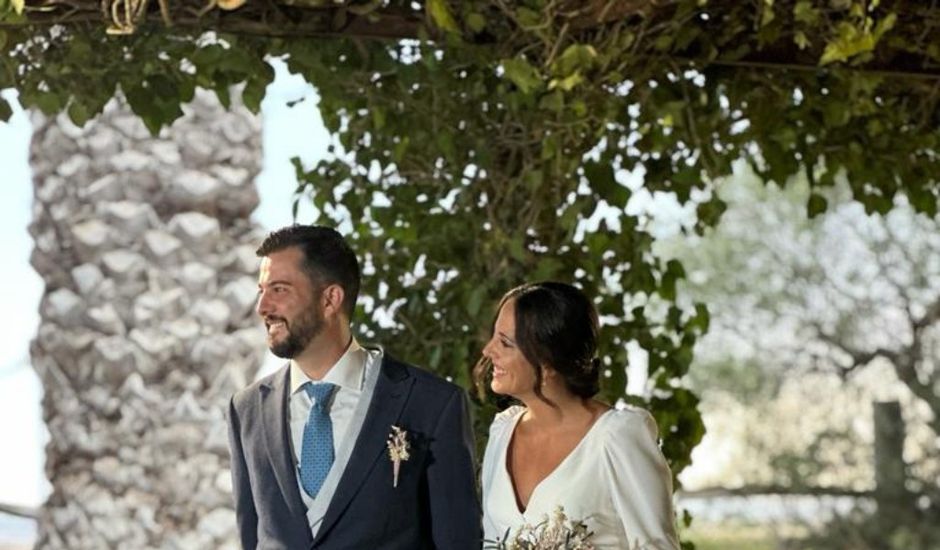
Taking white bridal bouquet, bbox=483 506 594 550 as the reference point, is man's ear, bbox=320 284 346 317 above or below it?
above

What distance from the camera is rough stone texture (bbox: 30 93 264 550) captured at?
5215 mm

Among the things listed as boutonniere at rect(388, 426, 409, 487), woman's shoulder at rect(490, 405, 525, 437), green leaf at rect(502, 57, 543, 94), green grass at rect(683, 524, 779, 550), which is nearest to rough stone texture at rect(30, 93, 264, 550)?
green leaf at rect(502, 57, 543, 94)

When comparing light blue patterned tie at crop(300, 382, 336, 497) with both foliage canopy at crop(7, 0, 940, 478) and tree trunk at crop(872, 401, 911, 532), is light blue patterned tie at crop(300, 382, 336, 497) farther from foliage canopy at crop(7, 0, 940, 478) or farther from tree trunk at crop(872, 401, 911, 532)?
tree trunk at crop(872, 401, 911, 532)

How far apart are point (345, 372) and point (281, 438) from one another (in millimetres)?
139

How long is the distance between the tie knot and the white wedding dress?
0.35m

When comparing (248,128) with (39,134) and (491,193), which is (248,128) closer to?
(39,134)

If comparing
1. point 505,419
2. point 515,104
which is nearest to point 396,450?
point 505,419

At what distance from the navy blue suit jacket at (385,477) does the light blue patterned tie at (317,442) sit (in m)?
0.03

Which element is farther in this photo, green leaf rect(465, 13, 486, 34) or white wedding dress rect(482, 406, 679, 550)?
green leaf rect(465, 13, 486, 34)

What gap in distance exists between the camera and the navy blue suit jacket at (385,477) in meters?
2.72

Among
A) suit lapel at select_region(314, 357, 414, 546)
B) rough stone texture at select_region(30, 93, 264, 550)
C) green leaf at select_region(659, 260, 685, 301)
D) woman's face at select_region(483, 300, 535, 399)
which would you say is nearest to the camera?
suit lapel at select_region(314, 357, 414, 546)

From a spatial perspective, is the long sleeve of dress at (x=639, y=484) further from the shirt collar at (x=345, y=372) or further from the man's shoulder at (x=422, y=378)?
the shirt collar at (x=345, y=372)

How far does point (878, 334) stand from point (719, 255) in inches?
38.7

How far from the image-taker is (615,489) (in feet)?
9.19
